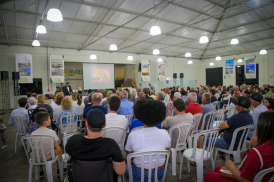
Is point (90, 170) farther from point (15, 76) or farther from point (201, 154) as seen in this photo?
point (15, 76)

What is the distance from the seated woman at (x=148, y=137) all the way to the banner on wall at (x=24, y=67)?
Answer: 32.6 feet

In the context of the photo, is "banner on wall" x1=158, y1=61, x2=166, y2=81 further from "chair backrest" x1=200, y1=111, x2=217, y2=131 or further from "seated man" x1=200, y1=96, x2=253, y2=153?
"seated man" x1=200, y1=96, x2=253, y2=153

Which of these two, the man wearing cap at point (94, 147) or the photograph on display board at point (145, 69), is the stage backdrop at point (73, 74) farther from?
the man wearing cap at point (94, 147)

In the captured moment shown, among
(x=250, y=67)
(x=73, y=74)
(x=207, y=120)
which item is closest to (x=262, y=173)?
(x=207, y=120)

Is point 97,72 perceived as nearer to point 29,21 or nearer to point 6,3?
point 29,21

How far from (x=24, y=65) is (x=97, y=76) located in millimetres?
4772

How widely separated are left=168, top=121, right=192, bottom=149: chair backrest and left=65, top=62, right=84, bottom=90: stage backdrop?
13.7m

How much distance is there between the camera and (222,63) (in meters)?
16.6

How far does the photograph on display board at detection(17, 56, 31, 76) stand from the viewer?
9.13 metres

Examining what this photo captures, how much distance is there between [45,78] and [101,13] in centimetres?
587

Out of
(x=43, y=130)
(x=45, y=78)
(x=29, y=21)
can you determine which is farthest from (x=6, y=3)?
(x=43, y=130)

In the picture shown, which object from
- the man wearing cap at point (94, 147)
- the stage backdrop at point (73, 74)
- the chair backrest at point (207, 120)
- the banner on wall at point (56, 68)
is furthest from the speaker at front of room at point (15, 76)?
the chair backrest at point (207, 120)

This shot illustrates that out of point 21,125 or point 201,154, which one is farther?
point 21,125

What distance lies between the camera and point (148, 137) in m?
1.57
